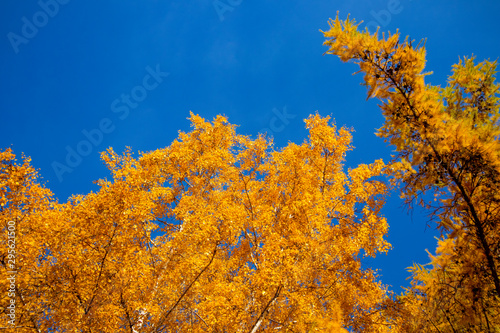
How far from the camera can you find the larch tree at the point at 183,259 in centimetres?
606

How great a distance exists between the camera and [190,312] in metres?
7.05

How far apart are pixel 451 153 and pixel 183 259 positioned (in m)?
5.92

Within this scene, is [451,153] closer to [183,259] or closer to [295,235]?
[295,235]

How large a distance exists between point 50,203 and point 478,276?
31.9 ft

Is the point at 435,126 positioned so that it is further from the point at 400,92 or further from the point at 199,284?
the point at 199,284

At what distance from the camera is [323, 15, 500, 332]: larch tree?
3.67 meters

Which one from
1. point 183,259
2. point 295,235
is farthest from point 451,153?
point 183,259

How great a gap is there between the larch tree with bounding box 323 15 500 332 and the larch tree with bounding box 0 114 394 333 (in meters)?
1.65

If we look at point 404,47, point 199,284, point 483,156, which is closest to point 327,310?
point 199,284

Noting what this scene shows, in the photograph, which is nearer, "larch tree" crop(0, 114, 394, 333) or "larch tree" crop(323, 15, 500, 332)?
"larch tree" crop(323, 15, 500, 332)

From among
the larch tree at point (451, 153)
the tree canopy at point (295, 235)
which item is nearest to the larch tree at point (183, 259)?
the tree canopy at point (295, 235)

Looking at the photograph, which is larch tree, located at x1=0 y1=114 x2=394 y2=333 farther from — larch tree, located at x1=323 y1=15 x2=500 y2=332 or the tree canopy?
larch tree, located at x1=323 y1=15 x2=500 y2=332

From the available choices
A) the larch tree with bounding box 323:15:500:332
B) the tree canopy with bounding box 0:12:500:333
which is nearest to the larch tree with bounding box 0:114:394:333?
the tree canopy with bounding box 0:12:500:333

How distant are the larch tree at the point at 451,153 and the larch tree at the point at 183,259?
1653 millimetres
